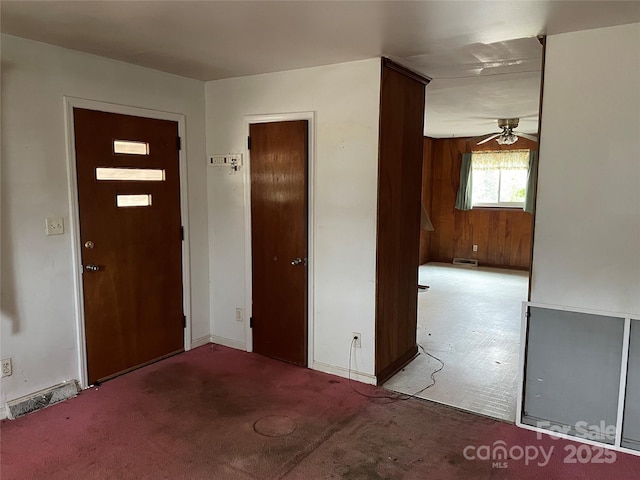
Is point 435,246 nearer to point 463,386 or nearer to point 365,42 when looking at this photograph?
point 463,386

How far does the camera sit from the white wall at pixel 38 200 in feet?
9.03

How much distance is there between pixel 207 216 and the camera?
13.4ft

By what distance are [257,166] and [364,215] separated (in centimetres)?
105

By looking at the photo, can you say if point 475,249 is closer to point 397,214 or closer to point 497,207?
point 497,207

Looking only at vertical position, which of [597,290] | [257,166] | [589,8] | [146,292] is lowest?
[146,292]

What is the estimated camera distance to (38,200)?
9.48 ft

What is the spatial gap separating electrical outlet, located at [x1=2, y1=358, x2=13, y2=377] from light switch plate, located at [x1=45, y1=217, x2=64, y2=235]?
0.82 meters

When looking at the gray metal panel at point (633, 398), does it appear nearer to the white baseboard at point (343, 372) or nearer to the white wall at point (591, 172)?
the white wall at point (591, 172)

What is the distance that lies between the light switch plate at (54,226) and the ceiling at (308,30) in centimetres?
112

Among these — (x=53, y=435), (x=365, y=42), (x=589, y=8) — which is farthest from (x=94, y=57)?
(x=589, y=8)

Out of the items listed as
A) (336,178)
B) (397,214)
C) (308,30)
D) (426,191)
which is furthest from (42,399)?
(426,191)

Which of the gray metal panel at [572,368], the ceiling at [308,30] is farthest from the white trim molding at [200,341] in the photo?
the gray metal panel at [572,368]

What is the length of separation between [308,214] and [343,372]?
1.25 meters

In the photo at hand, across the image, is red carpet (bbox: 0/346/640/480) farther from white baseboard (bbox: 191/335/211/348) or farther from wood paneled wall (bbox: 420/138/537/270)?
wood paneled wall (bbox: 420/138/537/270)
